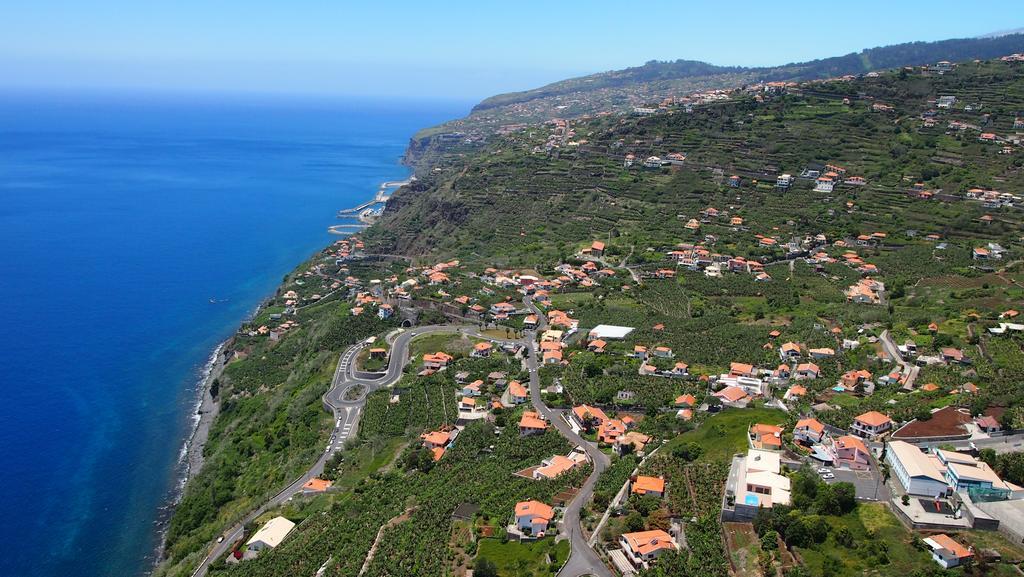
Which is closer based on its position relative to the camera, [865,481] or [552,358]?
[865,481]

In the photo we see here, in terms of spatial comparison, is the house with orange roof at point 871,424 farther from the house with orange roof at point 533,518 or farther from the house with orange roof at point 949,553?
the house with orange roof at point 533,518

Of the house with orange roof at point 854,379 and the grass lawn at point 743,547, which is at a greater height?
the grass lawn at point 743,547

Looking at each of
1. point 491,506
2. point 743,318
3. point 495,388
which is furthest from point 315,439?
Result: point 743,318

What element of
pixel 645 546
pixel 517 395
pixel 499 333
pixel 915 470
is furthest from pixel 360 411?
pixel 915 470

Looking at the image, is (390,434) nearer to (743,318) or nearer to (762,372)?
(762,372)

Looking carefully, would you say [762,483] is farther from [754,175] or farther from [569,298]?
[754,175]

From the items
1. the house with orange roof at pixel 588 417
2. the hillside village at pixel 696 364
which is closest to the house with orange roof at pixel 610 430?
the hillside village at pixel 696 364
